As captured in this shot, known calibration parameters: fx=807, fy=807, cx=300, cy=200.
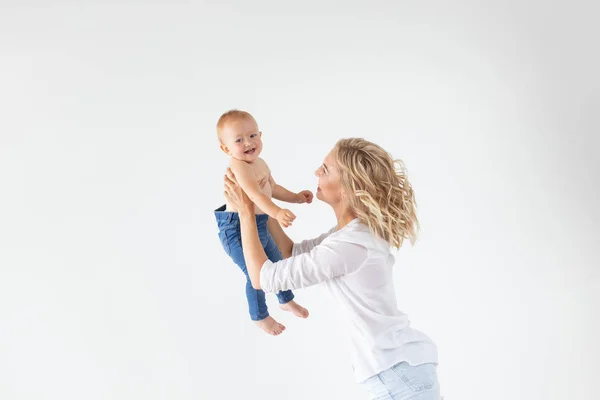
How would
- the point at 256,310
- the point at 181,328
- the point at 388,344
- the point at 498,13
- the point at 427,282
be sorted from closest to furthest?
the point at 388,344, the point at 256,310, the point at 498,13, the point at 427,282, the point at 181,328

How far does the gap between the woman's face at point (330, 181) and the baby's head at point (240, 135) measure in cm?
24

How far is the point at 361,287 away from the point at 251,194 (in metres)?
0.44

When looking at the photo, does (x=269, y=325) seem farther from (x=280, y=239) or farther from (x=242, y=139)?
(x=242, y=139)

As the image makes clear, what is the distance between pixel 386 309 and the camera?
2514 millimetres

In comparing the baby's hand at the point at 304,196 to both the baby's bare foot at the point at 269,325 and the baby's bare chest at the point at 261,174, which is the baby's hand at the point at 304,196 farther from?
the baby's bare foot at the point at 269,325

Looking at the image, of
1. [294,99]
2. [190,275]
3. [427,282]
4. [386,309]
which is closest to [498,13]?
[294,99]

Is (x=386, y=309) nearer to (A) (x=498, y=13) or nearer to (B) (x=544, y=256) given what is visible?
(B) (x=544, y=256)

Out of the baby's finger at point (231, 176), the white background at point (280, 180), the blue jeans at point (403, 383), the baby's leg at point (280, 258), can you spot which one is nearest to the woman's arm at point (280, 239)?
the baby's leg at point (280, 258)

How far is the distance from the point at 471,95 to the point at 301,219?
3.36 feet

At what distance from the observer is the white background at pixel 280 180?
11.6 feet

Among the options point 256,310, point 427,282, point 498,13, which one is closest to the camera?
point 256,310

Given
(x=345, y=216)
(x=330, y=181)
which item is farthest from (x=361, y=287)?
(x=330, y=181)

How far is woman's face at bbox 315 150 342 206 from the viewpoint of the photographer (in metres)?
2.54

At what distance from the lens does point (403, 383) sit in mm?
2441
